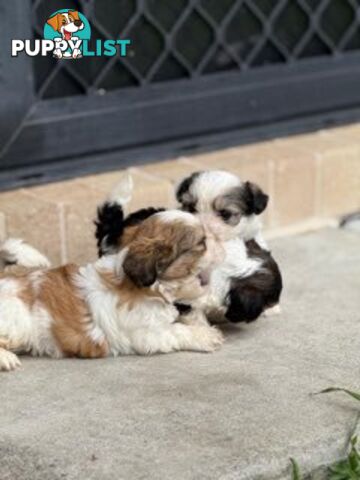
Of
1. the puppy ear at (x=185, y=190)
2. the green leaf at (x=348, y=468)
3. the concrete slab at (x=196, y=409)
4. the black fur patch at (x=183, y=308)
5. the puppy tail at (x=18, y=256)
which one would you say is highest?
the puppy ear at (x=185, y=190)

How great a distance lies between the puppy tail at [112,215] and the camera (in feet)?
15.9

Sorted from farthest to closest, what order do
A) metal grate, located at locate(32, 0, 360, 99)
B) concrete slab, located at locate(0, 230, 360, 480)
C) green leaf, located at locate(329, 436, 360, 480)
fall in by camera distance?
metal grate, located at locate(32, 0, 360, 99), green leaf, located at locate(329, 436, 360, 480), concrete slab, located at locate(0, 230, 360, 480)

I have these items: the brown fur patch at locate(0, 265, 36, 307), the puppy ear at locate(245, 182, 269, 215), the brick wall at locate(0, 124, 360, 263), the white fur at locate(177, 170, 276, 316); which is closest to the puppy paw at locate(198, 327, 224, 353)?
the white fur at locate(177, 170, 276, 316)

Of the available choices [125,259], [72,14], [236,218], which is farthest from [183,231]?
[72,14]

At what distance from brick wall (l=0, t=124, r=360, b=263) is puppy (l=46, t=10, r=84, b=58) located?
0.64 metres

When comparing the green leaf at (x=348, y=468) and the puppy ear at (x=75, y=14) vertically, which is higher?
the puppy ear at (x=75, y=14)

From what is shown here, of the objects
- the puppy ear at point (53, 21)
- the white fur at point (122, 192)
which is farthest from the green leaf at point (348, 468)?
the puppy ear at point (53, 21)

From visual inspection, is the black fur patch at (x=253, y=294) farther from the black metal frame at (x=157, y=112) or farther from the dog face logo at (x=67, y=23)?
the dog face logo at (x=67, y=23)

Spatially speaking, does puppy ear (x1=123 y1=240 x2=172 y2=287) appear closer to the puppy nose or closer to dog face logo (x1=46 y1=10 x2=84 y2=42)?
the puppy nose

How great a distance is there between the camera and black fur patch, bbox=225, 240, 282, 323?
4797 mm

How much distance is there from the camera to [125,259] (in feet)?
14.6

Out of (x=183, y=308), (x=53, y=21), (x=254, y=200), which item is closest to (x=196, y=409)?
(x=183, y=308)

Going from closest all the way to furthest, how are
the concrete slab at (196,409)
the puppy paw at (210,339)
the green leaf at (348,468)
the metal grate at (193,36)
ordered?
1. the concrete slab at (196,409)
2. the green leaf at (348,468)
3. the puppy paw at (210,339)
4. the metal grate at (193,36)

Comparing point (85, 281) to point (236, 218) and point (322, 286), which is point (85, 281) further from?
point (322, 286)
